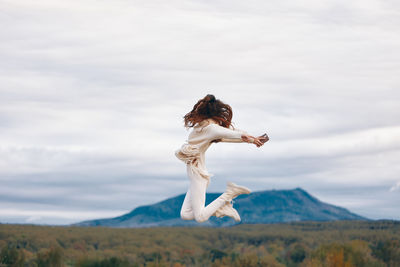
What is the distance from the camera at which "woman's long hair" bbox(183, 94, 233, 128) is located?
1362 centimetres

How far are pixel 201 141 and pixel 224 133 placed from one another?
25.1 inches

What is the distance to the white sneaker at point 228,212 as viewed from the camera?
13484 millimetres

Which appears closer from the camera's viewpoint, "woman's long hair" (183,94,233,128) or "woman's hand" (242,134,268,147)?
"woman's hand" (242,134,268,147)

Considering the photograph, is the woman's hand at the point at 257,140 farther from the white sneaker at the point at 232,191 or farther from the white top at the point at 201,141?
the white sneaker at the point at 232,191

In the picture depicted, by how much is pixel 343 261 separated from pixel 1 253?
79.2 meters

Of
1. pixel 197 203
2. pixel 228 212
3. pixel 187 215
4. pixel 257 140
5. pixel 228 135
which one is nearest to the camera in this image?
pixel 257 140

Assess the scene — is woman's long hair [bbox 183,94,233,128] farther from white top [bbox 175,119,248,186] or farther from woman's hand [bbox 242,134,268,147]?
woman's hand [bbox 242,134,268,147]

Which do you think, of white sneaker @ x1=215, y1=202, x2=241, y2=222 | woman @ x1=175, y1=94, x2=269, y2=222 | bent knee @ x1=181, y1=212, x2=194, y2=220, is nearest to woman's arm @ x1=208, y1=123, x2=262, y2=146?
woman @ x1=175, y1=94, x2=269, y2=222

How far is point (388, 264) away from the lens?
188500mm

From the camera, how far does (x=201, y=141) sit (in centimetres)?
1365

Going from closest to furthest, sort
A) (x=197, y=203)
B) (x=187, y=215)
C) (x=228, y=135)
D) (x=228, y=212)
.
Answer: (x=228, y=135)
(x=228, y=212)
(x=197, y=203)
(x=187, y=215)

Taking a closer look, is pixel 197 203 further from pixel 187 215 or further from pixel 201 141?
pixel 201 141


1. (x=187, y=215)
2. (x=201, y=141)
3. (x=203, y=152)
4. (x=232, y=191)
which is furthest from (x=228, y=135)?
(x=187, y=215)

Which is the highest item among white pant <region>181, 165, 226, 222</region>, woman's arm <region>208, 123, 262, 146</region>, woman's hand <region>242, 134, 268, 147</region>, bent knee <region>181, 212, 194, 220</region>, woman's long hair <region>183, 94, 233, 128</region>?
woman's long hair <region>183, 94, 233, 128</region>
